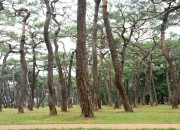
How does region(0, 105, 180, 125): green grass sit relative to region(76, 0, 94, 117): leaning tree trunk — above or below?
below

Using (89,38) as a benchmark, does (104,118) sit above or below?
below

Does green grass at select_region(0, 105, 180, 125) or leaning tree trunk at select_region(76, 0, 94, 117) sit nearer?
green grass at select_region(0, 105, 180, 125)

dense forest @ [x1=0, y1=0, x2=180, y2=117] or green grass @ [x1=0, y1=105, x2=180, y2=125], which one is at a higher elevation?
dense forest @ [x1=0, y1=0, x2=180, y2=117]

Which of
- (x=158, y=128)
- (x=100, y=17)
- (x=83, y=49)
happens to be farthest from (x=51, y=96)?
(x=100, y=17)

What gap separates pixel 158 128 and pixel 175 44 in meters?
23.5

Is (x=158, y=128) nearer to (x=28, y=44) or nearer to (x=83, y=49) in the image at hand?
(x=83, y=49)

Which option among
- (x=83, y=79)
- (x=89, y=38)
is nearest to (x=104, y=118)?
(x=83, y=79)

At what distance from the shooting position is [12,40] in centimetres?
3206

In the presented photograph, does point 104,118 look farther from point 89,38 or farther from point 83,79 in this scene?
point 89,38

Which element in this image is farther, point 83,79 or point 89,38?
point 89,38

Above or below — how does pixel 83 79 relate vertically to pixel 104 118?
above

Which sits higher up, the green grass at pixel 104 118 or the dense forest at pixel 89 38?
the dense forest at pixel 89 38

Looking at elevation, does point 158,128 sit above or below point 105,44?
below

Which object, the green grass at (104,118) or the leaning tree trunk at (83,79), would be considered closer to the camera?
the green grass at (104,118)
